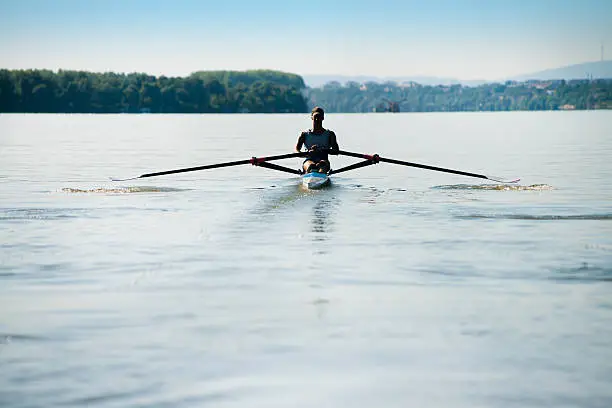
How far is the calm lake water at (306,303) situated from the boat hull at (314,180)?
250 cm

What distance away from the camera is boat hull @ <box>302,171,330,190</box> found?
31016 mm

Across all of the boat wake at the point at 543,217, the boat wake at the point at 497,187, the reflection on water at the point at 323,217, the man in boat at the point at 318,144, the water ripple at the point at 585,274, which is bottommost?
the boat wake at the point at 497,187

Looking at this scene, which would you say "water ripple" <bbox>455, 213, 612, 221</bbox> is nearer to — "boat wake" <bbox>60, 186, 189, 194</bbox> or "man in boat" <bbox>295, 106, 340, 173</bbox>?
"man in boat" <bbox>295, 106, 340, 173</bbox>

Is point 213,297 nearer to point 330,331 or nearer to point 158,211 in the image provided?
point 330,331

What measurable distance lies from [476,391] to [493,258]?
8.24m

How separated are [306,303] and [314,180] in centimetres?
1782

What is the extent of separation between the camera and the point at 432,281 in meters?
15.0

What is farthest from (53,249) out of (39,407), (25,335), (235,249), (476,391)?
(476,391)

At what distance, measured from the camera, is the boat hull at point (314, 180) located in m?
31.0

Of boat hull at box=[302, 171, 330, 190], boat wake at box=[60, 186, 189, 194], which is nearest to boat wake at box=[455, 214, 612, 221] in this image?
boat hull at box=[302, 171, 330, 190]

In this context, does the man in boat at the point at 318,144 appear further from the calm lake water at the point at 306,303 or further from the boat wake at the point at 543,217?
the boat wake at the point at 543,217

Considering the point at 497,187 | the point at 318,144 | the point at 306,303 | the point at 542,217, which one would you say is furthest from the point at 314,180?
the point at 306,303

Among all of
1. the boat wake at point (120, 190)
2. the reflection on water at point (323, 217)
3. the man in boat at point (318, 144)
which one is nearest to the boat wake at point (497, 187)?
the man in boat at point (318, 144)

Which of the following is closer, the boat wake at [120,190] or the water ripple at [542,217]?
the water ripple at [542,217]
